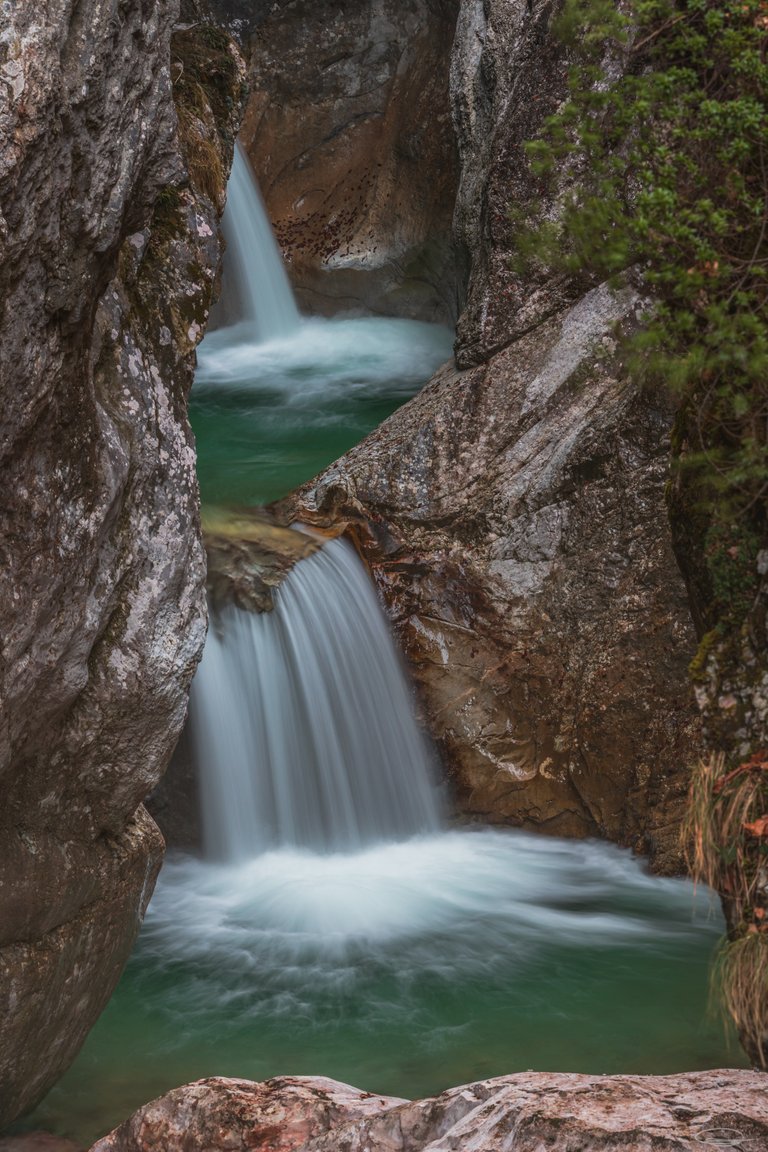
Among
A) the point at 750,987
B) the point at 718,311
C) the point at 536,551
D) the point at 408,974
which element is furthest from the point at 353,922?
the point at 718,311

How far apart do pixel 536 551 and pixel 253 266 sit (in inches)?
230

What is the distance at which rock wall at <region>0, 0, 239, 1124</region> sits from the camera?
3.02 m

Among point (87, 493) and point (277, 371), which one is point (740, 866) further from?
point (277, 371)

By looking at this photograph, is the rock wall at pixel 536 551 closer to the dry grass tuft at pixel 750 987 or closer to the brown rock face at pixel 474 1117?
the dry grass tuft at pixel 750 987

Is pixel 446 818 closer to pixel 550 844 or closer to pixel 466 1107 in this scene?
pixel 550 844

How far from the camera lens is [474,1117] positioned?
291cm

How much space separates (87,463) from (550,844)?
14.1 ft

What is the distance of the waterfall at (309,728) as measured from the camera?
22.4ft

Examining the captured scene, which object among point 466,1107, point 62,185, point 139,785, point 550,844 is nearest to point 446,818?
point 550,844

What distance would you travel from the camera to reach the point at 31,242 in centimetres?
298

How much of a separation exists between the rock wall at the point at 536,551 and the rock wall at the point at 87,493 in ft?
9.25

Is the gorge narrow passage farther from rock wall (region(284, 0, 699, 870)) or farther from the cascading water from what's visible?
the cascading water

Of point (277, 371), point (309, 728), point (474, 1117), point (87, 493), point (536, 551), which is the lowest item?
point (474, 1117)

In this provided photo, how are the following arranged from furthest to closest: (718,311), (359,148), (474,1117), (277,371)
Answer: (359,148) < (277,371) < (718,311) < (474,1117)
